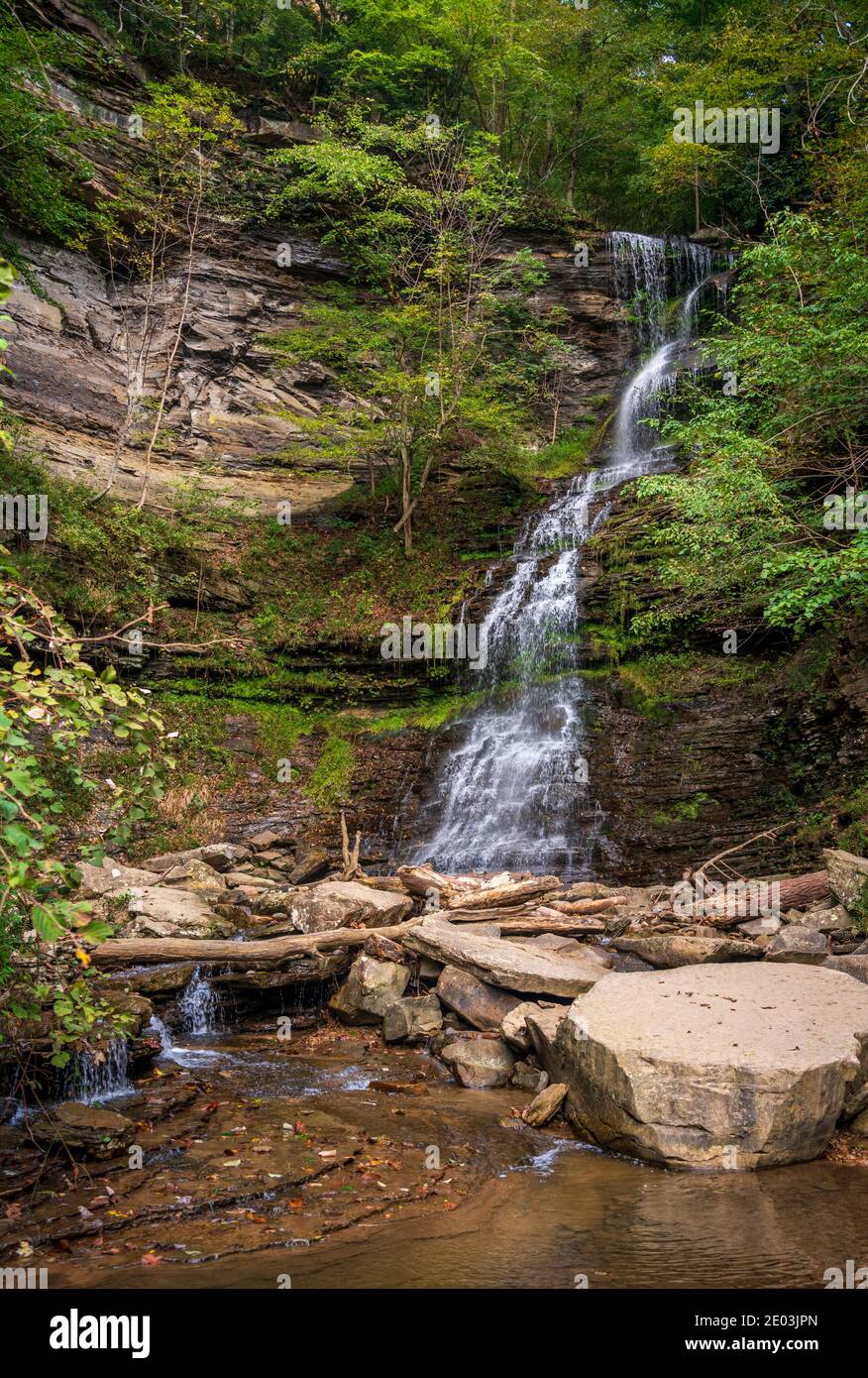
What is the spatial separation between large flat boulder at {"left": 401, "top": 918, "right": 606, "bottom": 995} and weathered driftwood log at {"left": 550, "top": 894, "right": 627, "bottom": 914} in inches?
62.2

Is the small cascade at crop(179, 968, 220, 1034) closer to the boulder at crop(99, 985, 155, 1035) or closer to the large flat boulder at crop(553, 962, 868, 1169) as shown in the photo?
the boulder at crop(99, 985, 155, 1035)

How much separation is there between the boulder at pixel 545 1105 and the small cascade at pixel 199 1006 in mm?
3526

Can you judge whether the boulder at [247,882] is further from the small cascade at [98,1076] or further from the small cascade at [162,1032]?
the small cascade at [98,1076]

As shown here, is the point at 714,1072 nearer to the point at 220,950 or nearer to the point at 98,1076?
the point at 98,1076

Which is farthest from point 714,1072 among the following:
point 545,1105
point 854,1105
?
point 545,1105

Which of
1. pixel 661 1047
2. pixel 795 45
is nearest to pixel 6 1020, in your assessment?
pixel 661 1047

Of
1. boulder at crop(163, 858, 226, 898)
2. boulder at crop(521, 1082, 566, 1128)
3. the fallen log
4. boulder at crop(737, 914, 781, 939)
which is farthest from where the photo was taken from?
boulder at crop(163, 858, 226, 898)

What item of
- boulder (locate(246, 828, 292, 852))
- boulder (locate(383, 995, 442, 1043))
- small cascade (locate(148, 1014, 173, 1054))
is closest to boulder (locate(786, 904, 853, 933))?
boulder (locate(383, 995, 442, 1043))

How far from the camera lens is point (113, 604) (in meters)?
15.7

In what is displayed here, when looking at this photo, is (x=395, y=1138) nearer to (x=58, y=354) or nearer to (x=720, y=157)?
(x=58, y=354)

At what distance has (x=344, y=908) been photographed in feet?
30.9

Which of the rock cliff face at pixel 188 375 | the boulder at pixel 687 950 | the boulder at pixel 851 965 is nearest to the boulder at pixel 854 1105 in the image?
the boulder at pixel 851 965

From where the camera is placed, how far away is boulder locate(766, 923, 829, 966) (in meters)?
7.26
